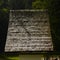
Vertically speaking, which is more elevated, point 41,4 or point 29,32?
point 41,4

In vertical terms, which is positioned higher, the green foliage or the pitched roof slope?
the green foliage

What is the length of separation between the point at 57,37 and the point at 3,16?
1840cm

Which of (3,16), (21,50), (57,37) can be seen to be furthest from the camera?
(3,16)

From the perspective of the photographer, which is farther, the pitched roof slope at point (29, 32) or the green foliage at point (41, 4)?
the green foliage at point (41, 4)

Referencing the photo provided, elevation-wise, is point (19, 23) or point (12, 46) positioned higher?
point (19, 23)

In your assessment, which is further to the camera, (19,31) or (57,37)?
(57,37)

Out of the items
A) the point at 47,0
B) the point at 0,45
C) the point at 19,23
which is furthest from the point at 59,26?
the point at 19,23

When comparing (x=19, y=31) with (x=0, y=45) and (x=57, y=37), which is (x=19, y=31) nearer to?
(x=57, y=37)

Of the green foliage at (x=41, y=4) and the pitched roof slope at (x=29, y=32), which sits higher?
the green foliage at (x=41, y=4)

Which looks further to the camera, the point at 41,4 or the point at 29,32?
the point at 41,4

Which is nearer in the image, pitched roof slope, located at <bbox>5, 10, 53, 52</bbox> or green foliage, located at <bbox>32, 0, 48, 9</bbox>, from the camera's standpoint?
pitched roof slope, located at <bbox>5, 10, 53, 52</bbox>

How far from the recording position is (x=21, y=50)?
10562mm

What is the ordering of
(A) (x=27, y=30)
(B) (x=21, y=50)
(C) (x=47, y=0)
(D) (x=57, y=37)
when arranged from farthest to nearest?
(C) (x=47, y=0)
(D) (x=57, y=37)
(A) (x=27, y=30)
(B) (x=21, y=50)

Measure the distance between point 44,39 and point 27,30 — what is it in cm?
76
